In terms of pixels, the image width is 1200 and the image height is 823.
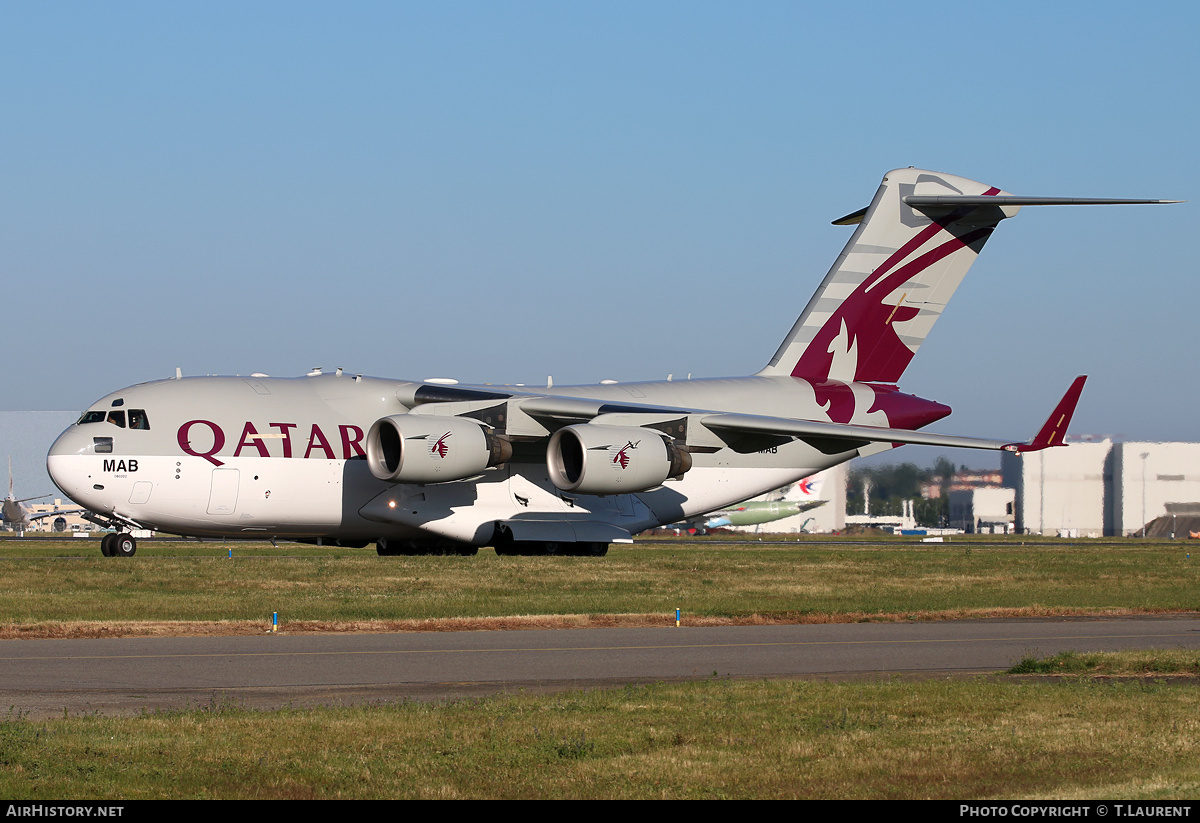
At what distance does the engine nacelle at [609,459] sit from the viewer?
974 inches

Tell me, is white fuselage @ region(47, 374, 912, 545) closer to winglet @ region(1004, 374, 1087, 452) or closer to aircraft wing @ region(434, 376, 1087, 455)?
aircraft wing @ region(434, 376, 1087, 455)

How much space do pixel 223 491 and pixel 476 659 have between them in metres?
11.9

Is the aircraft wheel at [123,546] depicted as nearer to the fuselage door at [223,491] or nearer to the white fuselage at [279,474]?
the white fuselage at [279,474]

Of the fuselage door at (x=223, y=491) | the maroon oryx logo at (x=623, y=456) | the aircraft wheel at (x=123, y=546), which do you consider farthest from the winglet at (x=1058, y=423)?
the aircraft wheel at (x=123, y=546)

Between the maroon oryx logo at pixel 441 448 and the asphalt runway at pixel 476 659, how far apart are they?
770 cm

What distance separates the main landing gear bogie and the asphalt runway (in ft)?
36.3

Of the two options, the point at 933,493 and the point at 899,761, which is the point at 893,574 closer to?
the point at 899,761

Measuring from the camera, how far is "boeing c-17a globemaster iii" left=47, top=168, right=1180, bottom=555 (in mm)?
24609

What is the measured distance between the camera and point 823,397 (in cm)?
2958

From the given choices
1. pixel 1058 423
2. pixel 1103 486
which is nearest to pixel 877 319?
pixel 1058 423

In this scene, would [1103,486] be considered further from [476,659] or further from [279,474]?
[476,659]
